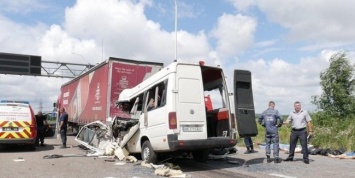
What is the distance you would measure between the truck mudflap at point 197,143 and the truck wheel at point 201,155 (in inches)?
52.3

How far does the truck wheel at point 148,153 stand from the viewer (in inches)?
384

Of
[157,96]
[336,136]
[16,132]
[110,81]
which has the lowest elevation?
[336,136]

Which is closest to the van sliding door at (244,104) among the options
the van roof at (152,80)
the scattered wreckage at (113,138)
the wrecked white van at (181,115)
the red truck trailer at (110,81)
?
the wrecked white van at (181,115)

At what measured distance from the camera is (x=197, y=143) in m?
9.05

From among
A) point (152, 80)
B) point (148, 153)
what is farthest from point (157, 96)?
point (148, 153)

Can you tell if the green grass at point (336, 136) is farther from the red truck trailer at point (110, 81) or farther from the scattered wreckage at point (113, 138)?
the red truck trailer at point (110, 81)

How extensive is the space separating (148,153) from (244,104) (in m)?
2.76

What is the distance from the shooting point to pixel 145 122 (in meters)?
10.1

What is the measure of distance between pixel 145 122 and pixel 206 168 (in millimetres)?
1898

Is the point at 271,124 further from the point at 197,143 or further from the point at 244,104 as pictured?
the point at 197,143

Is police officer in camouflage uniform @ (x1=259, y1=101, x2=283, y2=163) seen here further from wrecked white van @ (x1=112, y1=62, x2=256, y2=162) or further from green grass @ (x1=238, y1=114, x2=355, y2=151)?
green grass @ (x1=238, y1=114, x2=355, y2=151)

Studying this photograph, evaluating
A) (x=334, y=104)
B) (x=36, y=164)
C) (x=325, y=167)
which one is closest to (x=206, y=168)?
(x=325, y=167)

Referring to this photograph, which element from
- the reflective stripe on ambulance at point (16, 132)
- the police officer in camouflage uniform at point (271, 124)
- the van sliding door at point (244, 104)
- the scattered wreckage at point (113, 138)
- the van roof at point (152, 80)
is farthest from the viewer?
the reflective stripe on ambulance at point (16, 132)

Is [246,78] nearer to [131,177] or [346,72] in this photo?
[131,177]
